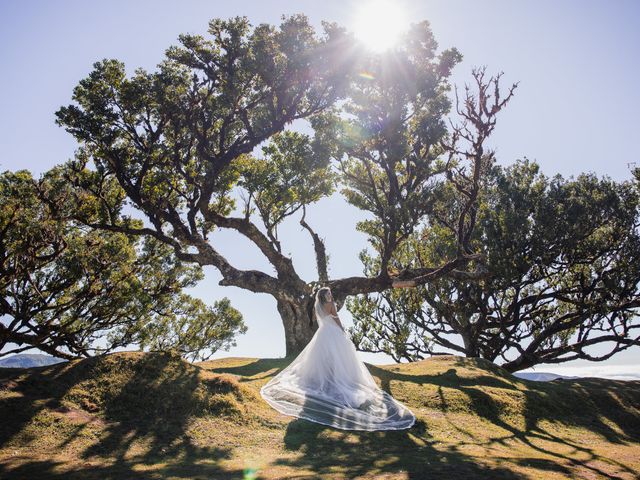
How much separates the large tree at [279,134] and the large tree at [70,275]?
169cm

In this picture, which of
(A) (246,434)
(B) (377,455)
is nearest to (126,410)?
(A) (246,434)

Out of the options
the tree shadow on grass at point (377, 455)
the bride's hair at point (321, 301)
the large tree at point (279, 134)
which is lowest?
Answer: the tree shadow on grass at point (377, 455)

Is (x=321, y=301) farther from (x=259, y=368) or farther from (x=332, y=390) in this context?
(x=259, y=368)

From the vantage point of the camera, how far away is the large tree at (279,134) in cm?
1895

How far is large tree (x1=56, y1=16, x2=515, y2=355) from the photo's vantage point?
19.0 metres

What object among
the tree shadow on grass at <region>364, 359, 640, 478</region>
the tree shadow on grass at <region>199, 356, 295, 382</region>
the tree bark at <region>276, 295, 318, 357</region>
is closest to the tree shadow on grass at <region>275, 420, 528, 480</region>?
the tree shadow on grass at <region>364, 359, 640, 478</region>

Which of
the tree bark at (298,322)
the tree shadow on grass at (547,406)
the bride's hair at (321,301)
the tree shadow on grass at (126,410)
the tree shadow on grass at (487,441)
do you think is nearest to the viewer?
the tree shadow on grass at (126,410)

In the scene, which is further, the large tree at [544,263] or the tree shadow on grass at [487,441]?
the large tree at [544,263]

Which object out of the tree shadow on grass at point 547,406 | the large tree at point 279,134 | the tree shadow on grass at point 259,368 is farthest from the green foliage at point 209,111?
the tree shadow on grass at point 547,406

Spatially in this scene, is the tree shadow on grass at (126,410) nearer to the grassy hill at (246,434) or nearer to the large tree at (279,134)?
the grassy hill at (246,434)

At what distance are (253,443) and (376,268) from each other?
21412 millimetres

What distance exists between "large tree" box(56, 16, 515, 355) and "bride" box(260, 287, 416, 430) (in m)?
6.41

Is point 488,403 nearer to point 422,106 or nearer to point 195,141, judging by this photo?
point 422,106

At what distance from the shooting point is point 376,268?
30141 millimetres
